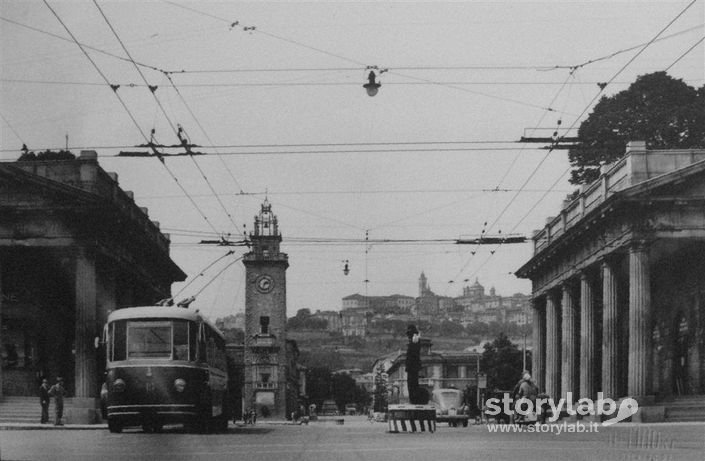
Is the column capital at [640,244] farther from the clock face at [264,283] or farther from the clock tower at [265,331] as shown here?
the clock face at [264,283]

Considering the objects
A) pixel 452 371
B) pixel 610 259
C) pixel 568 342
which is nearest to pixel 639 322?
pixel 610 259

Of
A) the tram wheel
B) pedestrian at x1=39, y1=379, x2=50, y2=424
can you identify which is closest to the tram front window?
the tram wheel

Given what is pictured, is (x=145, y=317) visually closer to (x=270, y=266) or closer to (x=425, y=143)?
(x=425, y=143)

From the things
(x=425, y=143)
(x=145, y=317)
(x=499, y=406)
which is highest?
(x=425, y=143)

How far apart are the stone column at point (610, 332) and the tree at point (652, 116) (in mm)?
11978

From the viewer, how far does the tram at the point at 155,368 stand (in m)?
27.0

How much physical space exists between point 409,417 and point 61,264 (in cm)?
2359

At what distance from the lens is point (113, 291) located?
4734 centimetres

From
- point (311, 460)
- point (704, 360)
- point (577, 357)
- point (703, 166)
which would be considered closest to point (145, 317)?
point (311, 460)

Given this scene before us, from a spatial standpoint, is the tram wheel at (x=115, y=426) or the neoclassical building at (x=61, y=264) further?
the neoclassical building at (x=61, y=264)

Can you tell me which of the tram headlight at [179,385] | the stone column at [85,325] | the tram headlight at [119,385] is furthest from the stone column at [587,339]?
the tram headlight at [119,385]

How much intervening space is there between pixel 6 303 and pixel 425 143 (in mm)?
25784

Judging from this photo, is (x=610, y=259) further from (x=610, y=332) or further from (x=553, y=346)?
(x=553, y=346)

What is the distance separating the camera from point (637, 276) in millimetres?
41531
